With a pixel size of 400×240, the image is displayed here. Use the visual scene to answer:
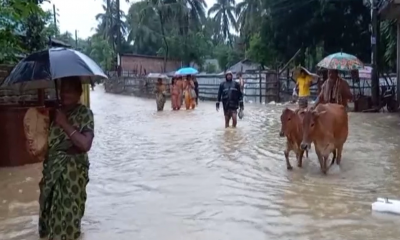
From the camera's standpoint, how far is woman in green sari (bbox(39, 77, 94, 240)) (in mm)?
5090

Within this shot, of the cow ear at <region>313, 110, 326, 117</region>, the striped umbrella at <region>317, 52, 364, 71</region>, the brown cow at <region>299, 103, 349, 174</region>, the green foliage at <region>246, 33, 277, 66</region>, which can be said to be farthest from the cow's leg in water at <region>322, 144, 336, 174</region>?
the green foliage at <region>246, 33, 277, 66</region>

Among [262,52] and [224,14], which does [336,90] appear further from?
[224,14]

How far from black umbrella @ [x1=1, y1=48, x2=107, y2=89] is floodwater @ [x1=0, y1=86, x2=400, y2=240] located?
1.65m

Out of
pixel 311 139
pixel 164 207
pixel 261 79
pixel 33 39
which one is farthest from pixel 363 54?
pixel 164 207

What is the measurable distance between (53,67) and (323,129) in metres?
4.64

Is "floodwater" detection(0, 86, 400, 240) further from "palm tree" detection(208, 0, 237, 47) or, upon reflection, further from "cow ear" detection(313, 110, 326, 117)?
"palm tree" detection(208, 0, 237, 47)

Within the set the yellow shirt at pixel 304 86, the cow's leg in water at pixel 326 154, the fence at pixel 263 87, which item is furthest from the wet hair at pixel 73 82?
the fence at pixel 263 87

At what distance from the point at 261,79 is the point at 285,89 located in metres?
1.29

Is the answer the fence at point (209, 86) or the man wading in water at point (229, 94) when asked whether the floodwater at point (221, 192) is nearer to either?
the man wading in water at point (229, 94)

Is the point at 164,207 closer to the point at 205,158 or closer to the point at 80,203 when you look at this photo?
the point at 80,203

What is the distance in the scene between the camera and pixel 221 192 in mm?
7703

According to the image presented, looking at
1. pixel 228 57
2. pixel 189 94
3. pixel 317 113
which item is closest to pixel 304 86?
pixel 317 113

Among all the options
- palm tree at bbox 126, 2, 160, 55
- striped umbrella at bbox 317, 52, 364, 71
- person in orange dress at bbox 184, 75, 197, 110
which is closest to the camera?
striped umbrella at bbox 317, 52, 364, 71

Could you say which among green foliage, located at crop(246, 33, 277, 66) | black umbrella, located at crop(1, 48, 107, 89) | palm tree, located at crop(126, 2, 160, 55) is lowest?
black umbrella, located at crop(1, 48, 107, 89)
